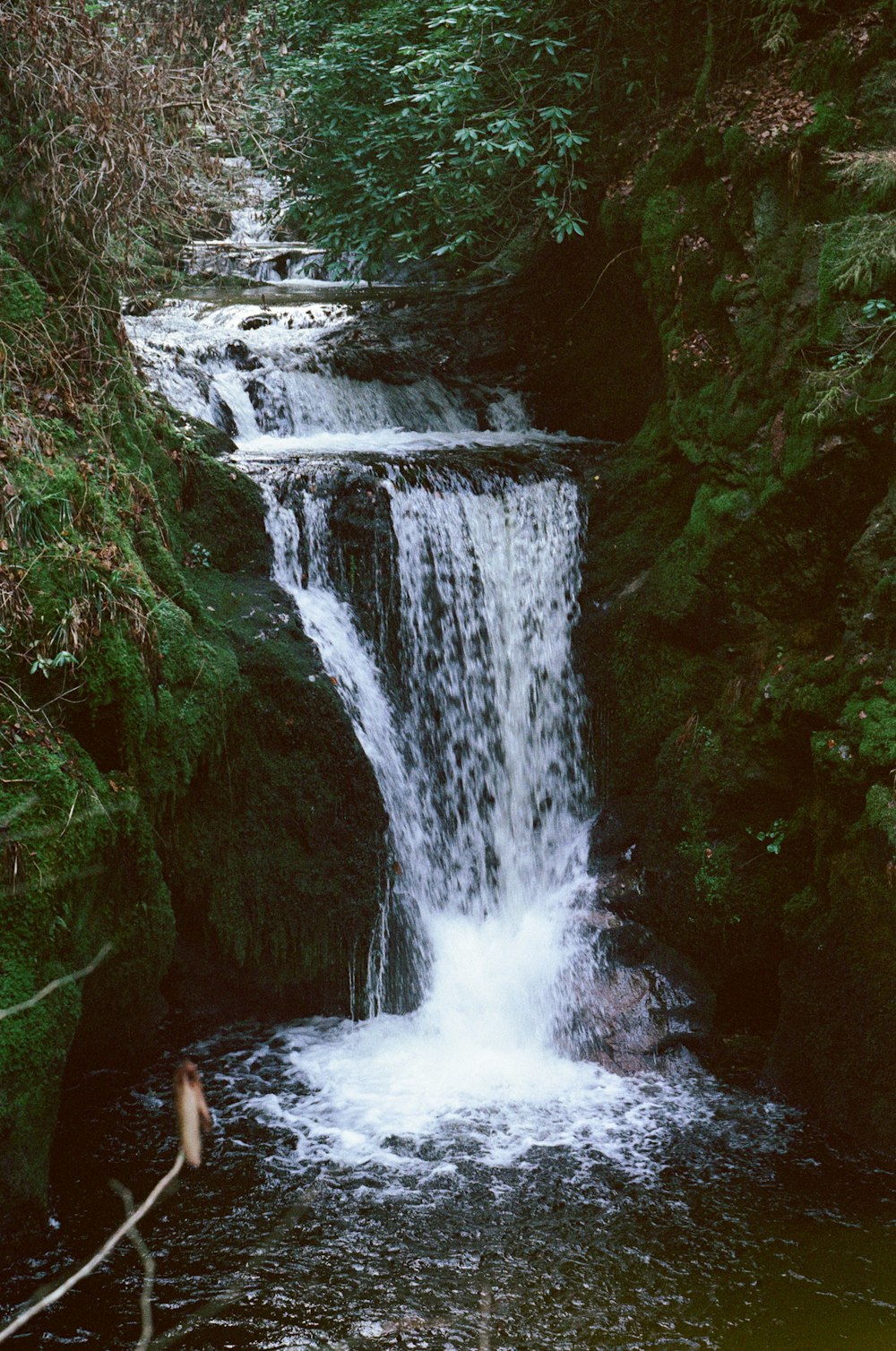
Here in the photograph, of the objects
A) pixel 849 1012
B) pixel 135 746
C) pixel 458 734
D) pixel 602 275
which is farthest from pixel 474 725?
pixel 602 275

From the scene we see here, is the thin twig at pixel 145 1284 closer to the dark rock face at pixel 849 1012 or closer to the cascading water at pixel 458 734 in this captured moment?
the cascading water at pixel 458 734

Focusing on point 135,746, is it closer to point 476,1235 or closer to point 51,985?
point 476,1235

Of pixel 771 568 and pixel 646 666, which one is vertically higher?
pixel 771 568

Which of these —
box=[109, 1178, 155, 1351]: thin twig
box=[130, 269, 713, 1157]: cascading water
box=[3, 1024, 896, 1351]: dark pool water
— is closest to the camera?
box=[109, 1178, 155, 1351]: thin twig

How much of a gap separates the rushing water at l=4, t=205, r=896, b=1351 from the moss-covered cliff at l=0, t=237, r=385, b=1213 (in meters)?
0.37

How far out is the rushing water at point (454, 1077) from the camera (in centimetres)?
448

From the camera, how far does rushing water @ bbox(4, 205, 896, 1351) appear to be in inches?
176

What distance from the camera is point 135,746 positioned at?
5.65 meters

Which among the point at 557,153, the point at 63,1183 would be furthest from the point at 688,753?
the point at 557,153

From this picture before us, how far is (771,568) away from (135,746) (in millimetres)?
4226

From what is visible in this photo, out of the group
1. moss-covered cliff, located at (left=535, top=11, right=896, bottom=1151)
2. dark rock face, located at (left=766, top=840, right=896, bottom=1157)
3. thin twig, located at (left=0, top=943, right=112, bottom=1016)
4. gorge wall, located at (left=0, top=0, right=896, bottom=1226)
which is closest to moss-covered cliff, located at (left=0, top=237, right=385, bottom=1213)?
gorge wall, located at (left=0, top=0, right=896, bottom=1226)

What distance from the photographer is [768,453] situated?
283 inches

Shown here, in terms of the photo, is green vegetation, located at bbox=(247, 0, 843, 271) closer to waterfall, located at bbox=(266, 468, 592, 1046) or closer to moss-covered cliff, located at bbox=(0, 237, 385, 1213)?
moss-covered cliff, located at bbox=(0, 237, 385, 1213)

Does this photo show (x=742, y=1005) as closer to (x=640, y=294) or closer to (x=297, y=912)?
(x=297, y=912)
